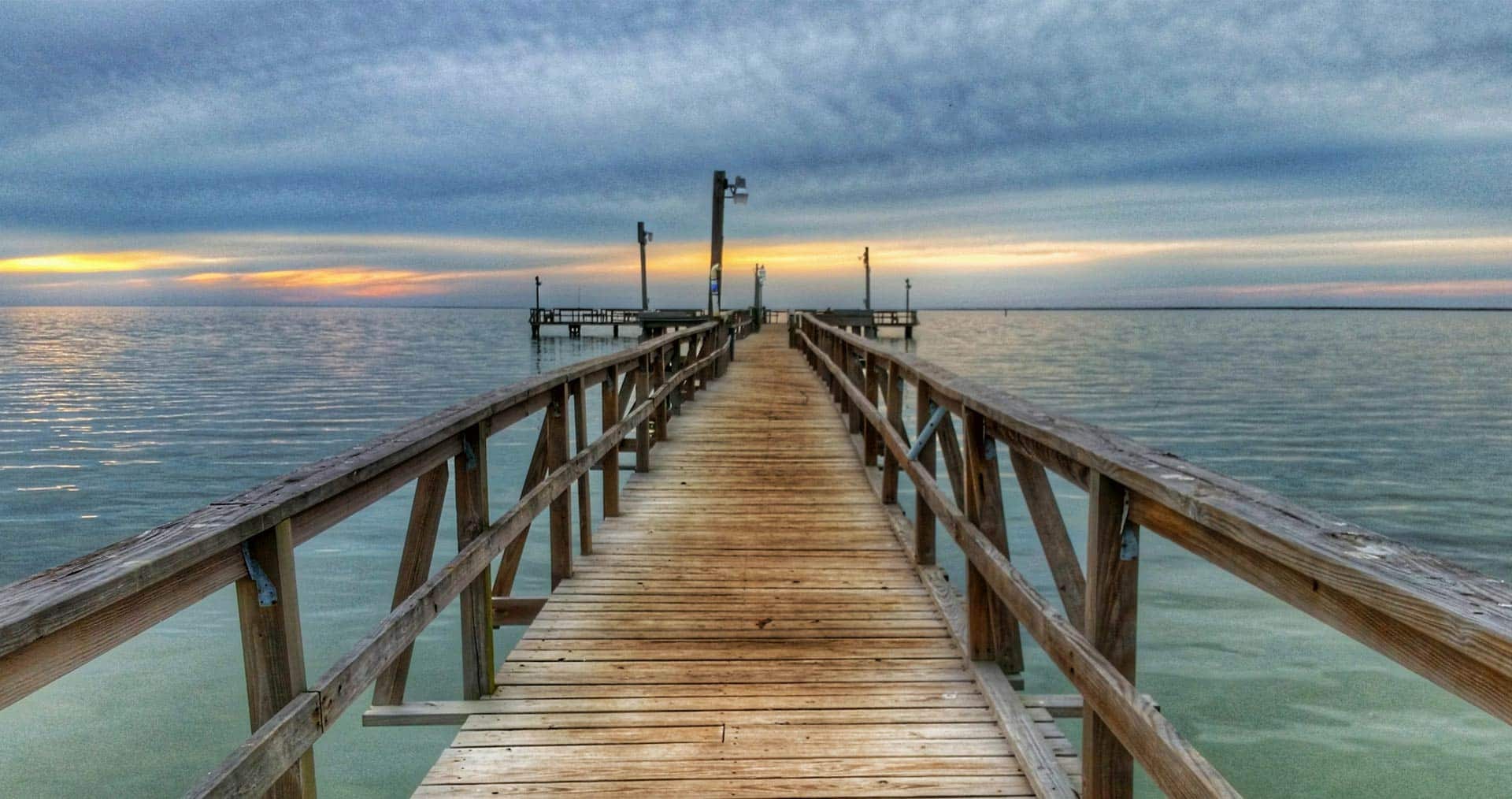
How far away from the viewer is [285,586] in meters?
1.80

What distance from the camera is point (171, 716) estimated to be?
5695mm

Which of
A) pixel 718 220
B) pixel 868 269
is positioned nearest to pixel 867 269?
pixel 868 269

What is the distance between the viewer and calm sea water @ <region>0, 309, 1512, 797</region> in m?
5.11

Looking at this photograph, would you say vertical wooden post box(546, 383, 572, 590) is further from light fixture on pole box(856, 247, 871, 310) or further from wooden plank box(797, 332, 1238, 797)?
light fixture on pole box(856, 247, 871, 310)

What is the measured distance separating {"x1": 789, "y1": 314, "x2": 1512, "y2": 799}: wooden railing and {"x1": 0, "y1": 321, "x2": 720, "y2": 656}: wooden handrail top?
5.84ft

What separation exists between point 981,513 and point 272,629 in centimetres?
241

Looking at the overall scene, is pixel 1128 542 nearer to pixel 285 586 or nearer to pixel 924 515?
pixel 285 586

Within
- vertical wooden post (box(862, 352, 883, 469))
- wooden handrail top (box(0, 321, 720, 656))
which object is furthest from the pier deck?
vertical wooden post (box(862, 352, 883, 469))

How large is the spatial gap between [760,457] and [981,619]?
4.62m

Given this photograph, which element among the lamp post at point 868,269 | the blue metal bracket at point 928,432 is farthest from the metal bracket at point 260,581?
the lamp post at point 868,269

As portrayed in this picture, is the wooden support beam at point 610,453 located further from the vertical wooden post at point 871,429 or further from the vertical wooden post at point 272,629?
the vertical wooden post at point 272,629

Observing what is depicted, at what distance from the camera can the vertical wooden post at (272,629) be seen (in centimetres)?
175

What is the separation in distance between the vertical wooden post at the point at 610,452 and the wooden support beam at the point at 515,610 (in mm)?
780

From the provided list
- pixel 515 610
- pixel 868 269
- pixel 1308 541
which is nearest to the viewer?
pixel 1308 541
